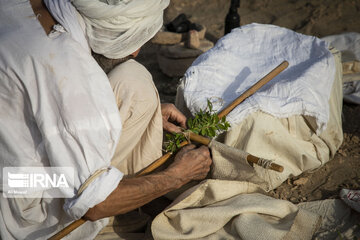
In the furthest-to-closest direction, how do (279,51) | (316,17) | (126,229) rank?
(316,17)
(279,51)
(126,229)

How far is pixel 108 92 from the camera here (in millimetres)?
1856

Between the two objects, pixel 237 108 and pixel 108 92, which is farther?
pixel 237 108

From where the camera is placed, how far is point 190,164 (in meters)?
2.33

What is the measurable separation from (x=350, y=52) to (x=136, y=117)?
2896mm

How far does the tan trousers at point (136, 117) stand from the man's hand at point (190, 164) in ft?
0.53

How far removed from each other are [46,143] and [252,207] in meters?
1.23

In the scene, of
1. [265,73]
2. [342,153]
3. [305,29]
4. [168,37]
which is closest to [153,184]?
[265,73]

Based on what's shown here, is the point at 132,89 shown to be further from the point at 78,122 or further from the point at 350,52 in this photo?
the point at 350,52

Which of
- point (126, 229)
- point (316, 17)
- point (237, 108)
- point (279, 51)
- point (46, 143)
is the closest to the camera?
point (46, 143)

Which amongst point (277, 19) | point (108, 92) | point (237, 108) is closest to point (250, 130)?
point (237, 108)

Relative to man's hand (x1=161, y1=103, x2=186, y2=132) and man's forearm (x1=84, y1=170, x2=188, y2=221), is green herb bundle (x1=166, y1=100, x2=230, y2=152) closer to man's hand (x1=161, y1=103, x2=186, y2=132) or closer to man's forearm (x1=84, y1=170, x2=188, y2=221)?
man's hand (x1=161, y1=103, x2=186, y2=132)

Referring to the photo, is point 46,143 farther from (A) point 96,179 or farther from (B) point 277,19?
(B) point 277,19

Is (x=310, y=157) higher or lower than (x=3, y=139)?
lower

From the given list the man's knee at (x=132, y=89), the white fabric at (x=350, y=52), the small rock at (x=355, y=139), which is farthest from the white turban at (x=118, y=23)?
the white fabric at (x=350, y=52)
